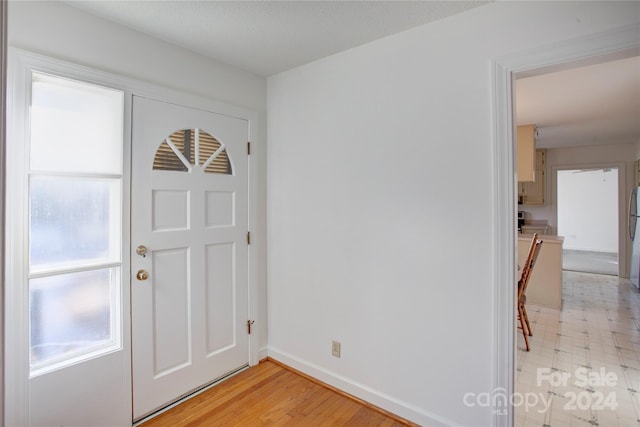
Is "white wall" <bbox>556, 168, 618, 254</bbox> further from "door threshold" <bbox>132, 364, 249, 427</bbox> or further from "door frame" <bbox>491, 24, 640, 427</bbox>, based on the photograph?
"door threshold" <bbox>132, 364, 249, 427</bbox>

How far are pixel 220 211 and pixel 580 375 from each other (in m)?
3.07

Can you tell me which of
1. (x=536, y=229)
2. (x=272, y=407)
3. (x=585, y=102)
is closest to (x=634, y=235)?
(x=536, y=229)

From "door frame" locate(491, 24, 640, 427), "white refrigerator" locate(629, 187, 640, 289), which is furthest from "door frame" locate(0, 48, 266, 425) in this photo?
"white refrigerator" locate(629, 187, 640, 289)

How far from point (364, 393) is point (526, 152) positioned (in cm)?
372

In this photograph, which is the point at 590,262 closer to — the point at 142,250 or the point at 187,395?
the point at 187,395

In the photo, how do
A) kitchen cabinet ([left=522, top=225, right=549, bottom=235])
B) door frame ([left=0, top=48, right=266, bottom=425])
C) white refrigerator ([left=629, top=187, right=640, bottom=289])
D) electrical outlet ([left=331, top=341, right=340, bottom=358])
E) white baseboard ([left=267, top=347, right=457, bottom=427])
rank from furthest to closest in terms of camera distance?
kitchen cabinet ([left=522, top=225, right=549, bottom=235]) → white refrigerator ([left=629, top=187, right=640, bottom=289]) → electrical outlet ([left=331, top=341, right=340, bottom=358]) → white baseboard ([left=267, top=347, right=457, bottom=427]) → door frame ([left=0, top=48, right=266, bottom=425])

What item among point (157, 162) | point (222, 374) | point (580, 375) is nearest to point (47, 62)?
point (157, 162)

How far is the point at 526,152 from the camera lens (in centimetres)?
432

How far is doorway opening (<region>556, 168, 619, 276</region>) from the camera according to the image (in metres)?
8.45

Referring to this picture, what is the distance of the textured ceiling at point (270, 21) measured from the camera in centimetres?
180

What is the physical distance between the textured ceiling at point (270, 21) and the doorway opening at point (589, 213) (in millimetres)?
8129

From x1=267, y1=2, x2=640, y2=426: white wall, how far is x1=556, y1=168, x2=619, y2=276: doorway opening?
25.7 ft

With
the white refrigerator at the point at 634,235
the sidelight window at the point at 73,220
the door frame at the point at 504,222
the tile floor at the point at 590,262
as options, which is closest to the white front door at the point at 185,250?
the sidelight window at the point at 73,220

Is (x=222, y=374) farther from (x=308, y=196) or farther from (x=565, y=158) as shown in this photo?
(x=565, y=158)
